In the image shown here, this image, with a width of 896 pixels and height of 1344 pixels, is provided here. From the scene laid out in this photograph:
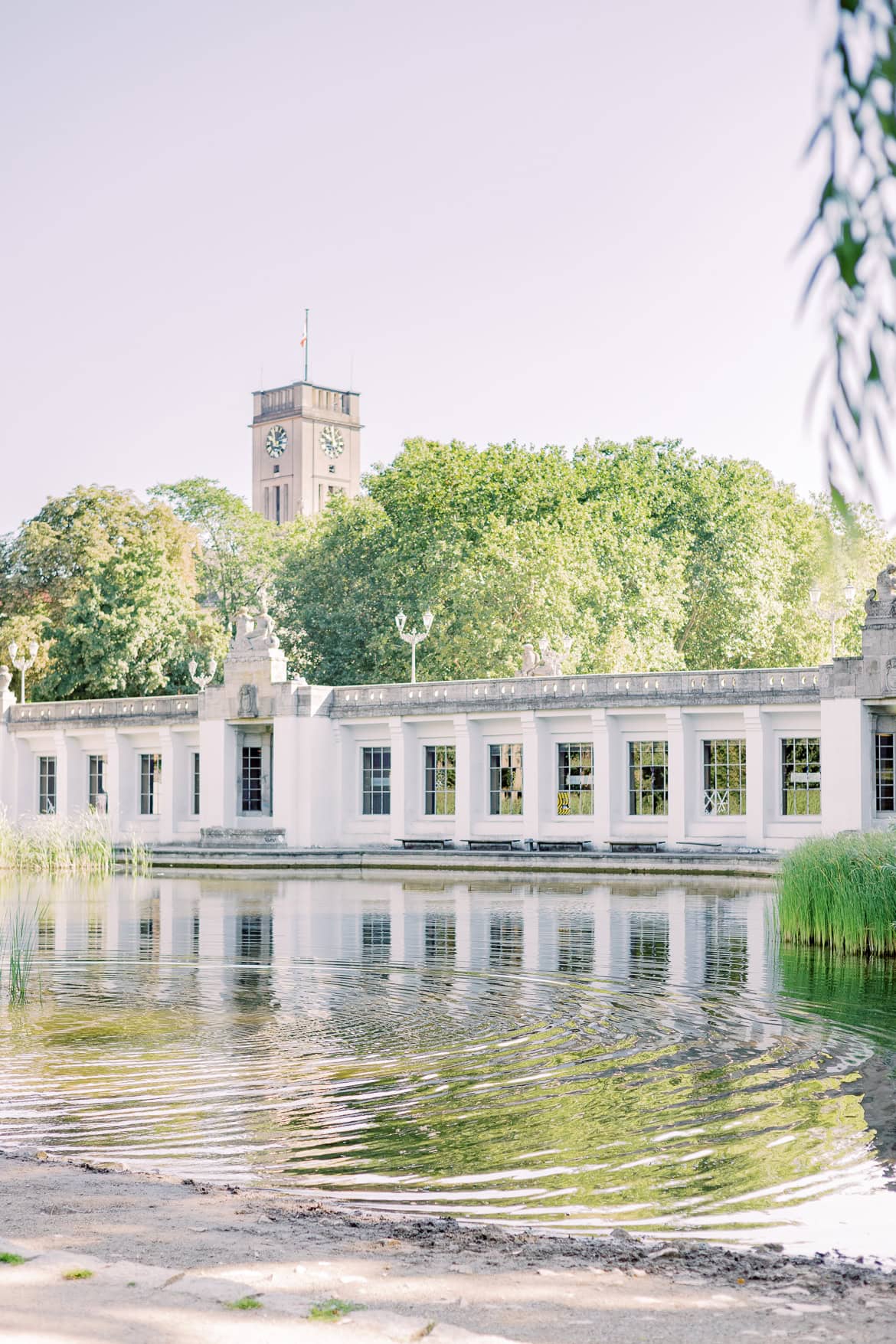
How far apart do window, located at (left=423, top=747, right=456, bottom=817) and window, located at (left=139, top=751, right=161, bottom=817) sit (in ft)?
32.7

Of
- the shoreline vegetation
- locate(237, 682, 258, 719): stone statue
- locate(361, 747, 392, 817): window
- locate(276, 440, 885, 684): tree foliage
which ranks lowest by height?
the shoreline vegetation

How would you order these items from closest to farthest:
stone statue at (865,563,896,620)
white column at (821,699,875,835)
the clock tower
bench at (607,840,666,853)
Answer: stone statue at (865,563,896,620), white column at (821,699,875,835), bench at (607,840,666,853), the clock tower

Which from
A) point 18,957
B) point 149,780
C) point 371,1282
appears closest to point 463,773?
point 149,780

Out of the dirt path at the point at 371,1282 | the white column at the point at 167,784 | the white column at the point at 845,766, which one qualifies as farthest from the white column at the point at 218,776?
the dirt path at the point at 371,1282

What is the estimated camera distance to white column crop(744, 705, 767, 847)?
3884 cm

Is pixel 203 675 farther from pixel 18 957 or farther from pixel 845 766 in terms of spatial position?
pixel 18 957

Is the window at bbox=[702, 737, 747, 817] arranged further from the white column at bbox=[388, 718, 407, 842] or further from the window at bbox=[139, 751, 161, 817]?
the window at bbox=[139, 751, 161, 817]

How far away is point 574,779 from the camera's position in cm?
4291

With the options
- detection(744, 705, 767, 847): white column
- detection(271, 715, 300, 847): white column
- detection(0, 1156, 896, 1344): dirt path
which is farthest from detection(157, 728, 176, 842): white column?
detection(0, 1156, 896, 1344): dirt path

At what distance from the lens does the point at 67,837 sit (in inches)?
1356

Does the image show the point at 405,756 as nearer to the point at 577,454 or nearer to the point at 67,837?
the point at 67,837

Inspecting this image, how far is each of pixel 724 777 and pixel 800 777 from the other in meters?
2.19

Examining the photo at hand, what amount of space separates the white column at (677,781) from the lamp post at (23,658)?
20.6 m

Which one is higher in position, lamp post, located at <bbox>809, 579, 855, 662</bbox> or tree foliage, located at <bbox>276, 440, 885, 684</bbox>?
tree foliage, located at <bbox>276, 440, 885, 684</bbox>
